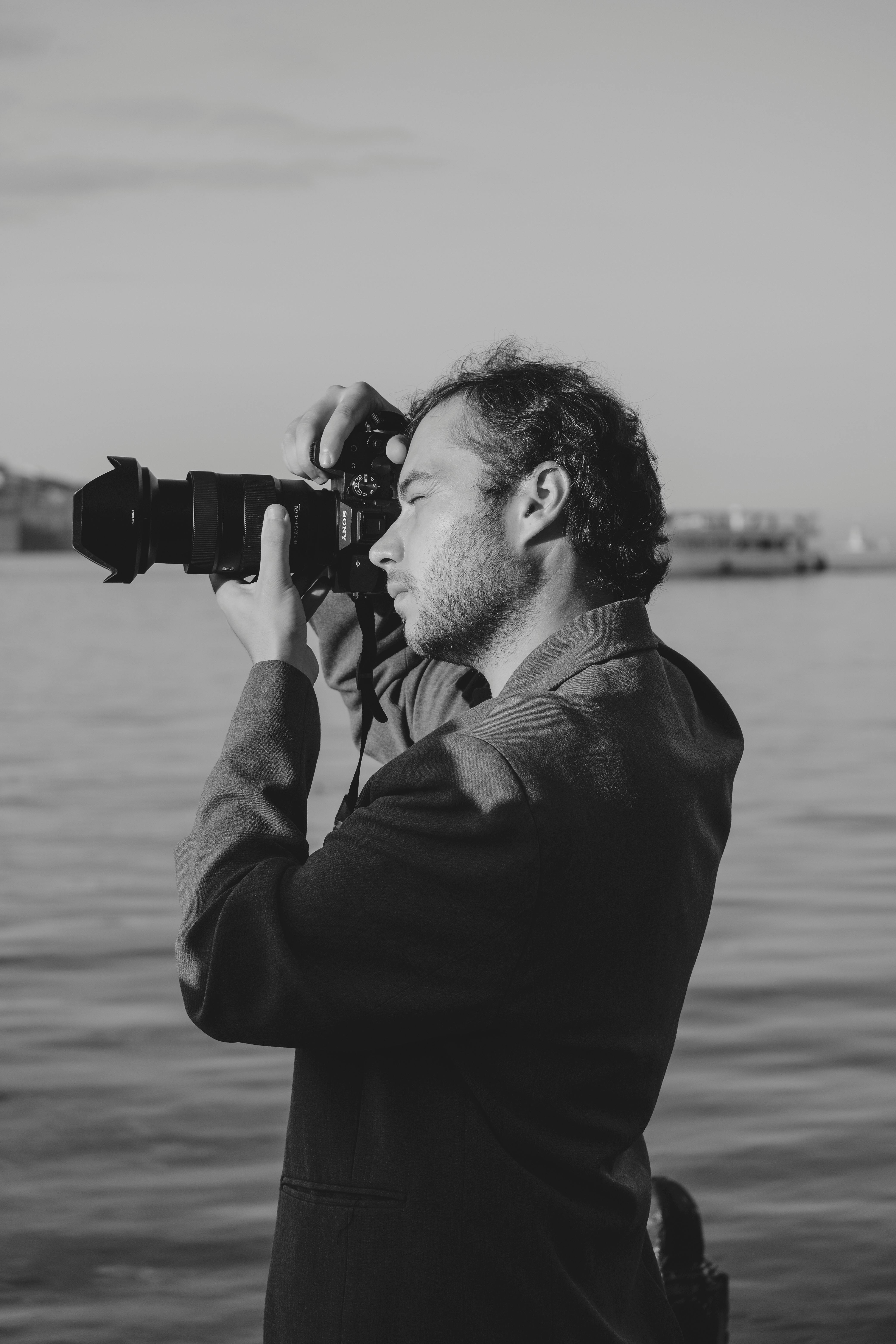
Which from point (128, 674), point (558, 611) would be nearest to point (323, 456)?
point (558, 611)

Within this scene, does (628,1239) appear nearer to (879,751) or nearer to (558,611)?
(558,611)

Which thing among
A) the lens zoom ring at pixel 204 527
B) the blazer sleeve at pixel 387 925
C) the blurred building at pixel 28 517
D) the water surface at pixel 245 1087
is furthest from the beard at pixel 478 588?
the blurred building at pixel 28 517

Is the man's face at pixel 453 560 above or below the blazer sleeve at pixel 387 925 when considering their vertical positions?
above

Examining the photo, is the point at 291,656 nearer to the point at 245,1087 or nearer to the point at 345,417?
the point at 345,417

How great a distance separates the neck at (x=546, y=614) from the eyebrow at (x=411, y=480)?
18 cm

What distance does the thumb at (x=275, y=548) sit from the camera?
5.62ft

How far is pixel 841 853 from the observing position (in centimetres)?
891

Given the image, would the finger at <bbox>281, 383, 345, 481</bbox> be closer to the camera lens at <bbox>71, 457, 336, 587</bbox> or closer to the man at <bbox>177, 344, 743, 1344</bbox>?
the camera lens at <bbox>71, 457, 336, 587</bbox>

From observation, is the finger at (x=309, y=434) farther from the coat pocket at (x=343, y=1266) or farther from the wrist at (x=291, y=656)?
the coat pocket at (x=343, y=1266)

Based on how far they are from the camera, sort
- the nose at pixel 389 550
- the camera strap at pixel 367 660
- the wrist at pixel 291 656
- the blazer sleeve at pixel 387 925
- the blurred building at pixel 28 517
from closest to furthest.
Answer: the blazer sleeve at pixel 387 925 < the wrist at pixel 291 656 < the nose at pixel 389 550 < the camera strap at pixel 367 660 < the blurred building at pixel 28 517

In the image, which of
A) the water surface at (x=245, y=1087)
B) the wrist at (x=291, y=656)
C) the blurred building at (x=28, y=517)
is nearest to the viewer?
the wrist at (x=291, y=656)

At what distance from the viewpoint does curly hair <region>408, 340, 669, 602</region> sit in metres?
1.66

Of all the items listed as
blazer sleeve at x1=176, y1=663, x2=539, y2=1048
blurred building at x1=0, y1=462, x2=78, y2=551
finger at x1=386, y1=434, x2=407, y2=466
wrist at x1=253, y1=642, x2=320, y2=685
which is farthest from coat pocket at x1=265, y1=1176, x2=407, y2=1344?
blurred building at x1=0, y1=462, x2=78, y2=551

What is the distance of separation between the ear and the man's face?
16 mm
